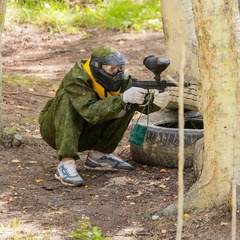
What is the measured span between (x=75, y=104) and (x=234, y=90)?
1414 mm

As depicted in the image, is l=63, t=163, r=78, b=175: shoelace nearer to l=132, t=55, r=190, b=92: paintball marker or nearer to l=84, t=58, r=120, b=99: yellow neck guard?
l=84, t=58, r=120, b=99: yellow neck guard

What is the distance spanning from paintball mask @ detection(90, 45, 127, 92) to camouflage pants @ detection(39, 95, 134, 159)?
0.93ft

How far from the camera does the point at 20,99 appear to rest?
7.78m

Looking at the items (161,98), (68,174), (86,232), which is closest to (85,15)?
(68,174)

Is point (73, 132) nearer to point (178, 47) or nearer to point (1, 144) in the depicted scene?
point (1, 144)

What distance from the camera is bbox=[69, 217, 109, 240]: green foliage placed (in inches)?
153

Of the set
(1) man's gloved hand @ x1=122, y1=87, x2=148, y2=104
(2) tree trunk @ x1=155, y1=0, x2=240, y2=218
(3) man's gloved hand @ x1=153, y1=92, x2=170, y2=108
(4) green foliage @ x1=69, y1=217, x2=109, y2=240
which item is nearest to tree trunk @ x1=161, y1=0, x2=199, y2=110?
(3) man's gloved hand @ x1=153, y1=92, x2=170, y2=108

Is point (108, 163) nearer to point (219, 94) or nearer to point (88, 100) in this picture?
point (88, 100)

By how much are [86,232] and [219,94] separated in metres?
1.03

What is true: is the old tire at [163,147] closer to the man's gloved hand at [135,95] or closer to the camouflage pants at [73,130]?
the camouflage pants at [73,130]

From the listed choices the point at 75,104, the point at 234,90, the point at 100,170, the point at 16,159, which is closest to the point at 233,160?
the point at 234,90


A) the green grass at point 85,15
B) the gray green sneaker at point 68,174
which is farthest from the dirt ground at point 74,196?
the green grass at point 85,15

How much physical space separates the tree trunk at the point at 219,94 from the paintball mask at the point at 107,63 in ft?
3.54

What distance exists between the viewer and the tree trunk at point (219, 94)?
13.1ft
